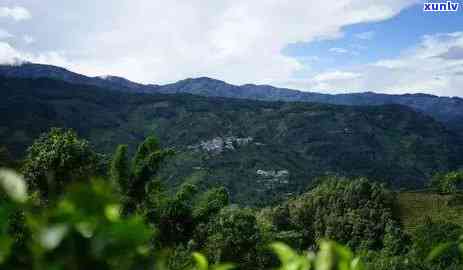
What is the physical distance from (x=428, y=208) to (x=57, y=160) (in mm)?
76263

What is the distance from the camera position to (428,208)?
91562 mm

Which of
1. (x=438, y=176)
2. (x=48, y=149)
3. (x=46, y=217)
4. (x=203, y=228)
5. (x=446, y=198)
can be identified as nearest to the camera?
(x=46, y=217)

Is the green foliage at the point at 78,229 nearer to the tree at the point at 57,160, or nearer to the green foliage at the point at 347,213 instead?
the tree at the point at 57,160

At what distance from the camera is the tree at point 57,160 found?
999 inches

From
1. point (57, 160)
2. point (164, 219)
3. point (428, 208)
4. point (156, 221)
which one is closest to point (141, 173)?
point (156, 221)

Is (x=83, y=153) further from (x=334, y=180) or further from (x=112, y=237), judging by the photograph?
(x=334, y=180)

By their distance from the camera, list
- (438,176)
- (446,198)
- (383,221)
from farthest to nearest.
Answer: (438,176)
(446,198)
(383,221)

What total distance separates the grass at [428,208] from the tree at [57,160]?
61958 millimetres

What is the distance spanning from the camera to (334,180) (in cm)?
10644

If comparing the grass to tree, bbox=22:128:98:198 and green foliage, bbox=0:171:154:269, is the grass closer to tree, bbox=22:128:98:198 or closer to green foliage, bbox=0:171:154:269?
tree, bbox=22:128:98:198

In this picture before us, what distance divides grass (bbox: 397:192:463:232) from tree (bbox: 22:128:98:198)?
203 ft

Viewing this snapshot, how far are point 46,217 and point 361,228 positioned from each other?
89948 millimetres

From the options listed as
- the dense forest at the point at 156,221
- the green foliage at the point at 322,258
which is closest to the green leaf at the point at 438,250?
the dense forest at the point at 156,221

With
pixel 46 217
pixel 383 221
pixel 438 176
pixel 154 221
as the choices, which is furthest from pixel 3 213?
pixel 438 176
